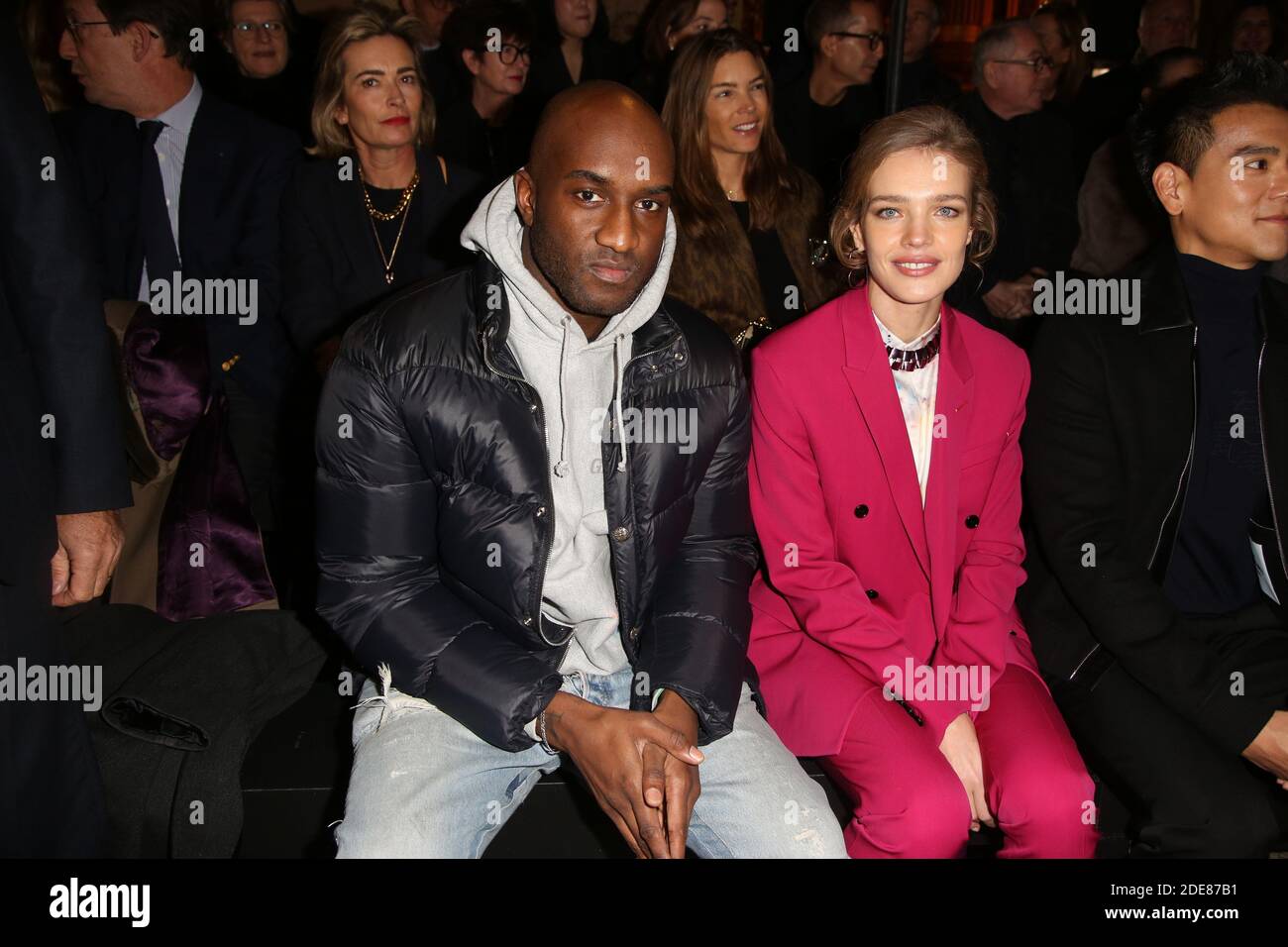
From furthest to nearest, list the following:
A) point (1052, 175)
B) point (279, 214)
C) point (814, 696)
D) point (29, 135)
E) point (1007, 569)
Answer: point (1052, 175) < point (279, 214) < point (1007, 569) < point (814, 696) < point (29, 135)

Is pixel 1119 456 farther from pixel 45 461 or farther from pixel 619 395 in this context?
pixel 45 461

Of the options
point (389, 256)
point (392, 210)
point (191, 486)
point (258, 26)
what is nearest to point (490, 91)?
point (258, 26)

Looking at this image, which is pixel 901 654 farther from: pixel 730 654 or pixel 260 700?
pixel 260 700

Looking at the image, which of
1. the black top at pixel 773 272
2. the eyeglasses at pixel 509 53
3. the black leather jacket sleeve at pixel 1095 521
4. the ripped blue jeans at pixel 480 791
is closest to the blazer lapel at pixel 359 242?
the black top at pixel 773 272

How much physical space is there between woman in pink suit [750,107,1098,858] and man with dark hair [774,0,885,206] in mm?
2049

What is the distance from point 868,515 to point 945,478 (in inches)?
6.7

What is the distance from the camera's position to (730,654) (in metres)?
1.97

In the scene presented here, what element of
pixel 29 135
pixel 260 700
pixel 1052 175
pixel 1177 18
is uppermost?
pixel 1177 18

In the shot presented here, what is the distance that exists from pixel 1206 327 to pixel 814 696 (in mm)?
1154

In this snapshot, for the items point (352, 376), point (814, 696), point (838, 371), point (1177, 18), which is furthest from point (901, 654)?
point (1177, 18)

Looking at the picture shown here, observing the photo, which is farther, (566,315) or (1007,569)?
(1007,569)

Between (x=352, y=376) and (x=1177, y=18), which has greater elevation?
(x=1177, y=18)

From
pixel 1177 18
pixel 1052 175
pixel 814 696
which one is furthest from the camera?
pixel 1177 18

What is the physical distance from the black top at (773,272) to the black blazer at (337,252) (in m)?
0.89
